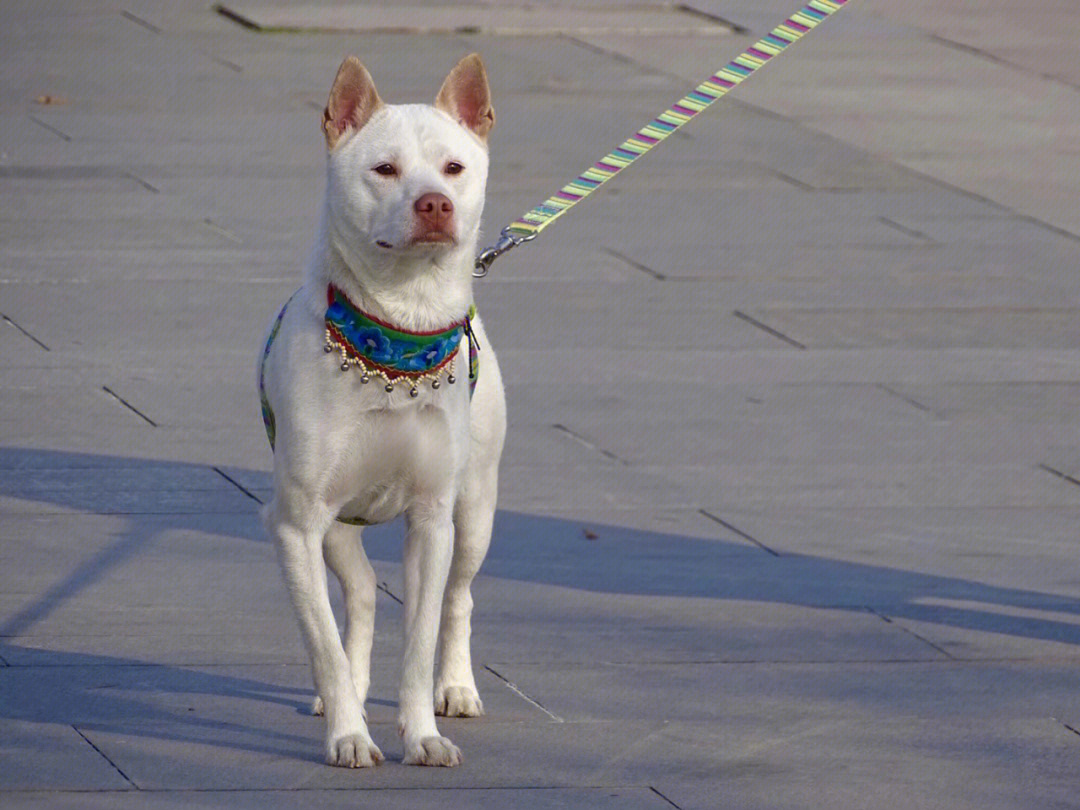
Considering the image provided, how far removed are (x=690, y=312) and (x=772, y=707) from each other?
529cm

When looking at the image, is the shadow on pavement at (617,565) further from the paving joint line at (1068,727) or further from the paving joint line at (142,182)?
the paving joint line at (142,182)

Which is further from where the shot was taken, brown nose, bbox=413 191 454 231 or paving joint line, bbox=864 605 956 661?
paving joint line, bbox=864 605 956 661

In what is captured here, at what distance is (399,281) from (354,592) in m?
1.04

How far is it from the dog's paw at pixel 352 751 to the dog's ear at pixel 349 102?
155 cm

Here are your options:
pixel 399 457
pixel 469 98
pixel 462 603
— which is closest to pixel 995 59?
pixel 462 603

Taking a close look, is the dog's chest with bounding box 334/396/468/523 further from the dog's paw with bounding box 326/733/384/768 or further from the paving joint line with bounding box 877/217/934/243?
the paving joint line with bounding box 877/217/934/243

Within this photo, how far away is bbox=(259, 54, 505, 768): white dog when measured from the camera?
5.80 metres

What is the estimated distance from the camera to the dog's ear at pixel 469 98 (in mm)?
5988

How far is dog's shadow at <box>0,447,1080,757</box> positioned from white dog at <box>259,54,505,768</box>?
0.46 meters

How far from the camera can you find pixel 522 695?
6.89 metres

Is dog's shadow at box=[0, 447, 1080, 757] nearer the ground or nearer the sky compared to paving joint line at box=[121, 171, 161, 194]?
nearer the sky

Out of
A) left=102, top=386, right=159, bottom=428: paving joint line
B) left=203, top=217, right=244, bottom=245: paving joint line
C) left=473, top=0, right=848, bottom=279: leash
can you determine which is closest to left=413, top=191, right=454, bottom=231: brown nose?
left=473, top=0, right=848, bottom=279: leash

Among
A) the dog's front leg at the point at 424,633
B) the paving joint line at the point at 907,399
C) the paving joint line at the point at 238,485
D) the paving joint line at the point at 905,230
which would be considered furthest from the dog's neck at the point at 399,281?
the paving joint line at the point at 905,230

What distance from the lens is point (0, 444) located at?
9477 millimetres
